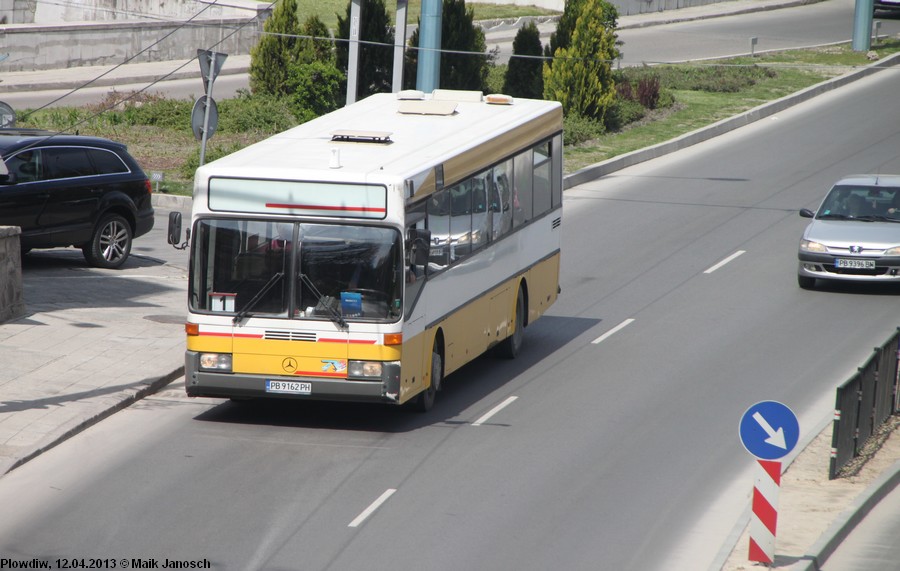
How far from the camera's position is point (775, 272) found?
22.9 metres

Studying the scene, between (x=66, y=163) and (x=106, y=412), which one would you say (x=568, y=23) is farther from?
(x=106, y=412)

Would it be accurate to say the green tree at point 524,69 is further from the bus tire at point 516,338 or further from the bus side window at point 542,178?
the bus tire at point 516,338

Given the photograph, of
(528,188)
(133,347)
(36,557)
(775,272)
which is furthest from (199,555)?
(775,272)

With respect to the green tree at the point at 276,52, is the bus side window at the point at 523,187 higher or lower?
lower

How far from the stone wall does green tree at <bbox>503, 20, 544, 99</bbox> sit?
21713 mm

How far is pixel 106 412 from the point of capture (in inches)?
573

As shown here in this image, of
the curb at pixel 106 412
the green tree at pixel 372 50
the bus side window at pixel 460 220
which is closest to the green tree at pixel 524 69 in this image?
the green tree at pixel 372 50

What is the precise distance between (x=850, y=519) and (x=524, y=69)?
Answer: 27804 millimetres

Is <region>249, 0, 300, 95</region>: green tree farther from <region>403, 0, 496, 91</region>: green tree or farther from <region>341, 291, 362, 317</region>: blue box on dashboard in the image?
<region>341, 291, 362, 317</region>: blue box on dashboard

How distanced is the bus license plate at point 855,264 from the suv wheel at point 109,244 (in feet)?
36.5

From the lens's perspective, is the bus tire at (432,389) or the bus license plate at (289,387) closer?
the bus license plate at (289,387)

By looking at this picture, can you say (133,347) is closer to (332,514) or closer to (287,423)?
(287,423)

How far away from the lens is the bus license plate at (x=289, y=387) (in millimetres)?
13836

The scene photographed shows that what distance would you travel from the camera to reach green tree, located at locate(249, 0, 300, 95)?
36656 millimetres
